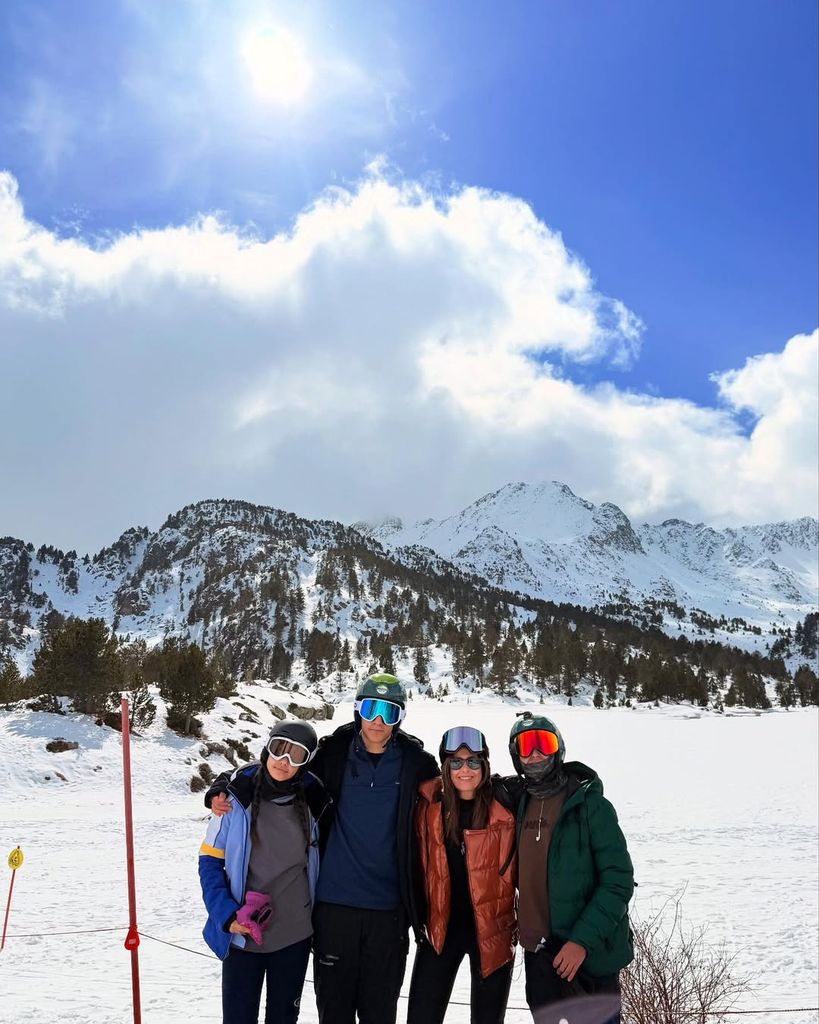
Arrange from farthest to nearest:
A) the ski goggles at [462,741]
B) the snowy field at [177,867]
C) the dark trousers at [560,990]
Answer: the snowy field at [177,867], the ski goggles at [462,741], the dark trousers at [560,990]

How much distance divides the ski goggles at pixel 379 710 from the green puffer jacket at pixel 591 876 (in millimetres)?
1274

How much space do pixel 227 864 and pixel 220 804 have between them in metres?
0.41

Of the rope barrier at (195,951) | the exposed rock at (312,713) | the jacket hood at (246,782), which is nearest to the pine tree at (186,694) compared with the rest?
the exposed rock at (312,713)

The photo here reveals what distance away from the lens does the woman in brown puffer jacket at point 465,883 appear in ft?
13.5

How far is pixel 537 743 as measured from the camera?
427cm

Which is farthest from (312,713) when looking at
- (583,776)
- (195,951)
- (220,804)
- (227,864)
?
(583,776)

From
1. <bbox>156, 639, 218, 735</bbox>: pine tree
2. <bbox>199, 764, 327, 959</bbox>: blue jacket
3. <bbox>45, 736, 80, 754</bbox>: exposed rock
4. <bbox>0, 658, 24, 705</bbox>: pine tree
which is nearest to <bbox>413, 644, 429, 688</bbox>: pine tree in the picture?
<bbox>156, 639, 218, 735</bbox>: pine tree

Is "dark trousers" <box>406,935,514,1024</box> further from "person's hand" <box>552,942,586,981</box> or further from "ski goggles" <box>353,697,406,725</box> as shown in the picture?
"ski goggles" <box>353,697,406,725</box>

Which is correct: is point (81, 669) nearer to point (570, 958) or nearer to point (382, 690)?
point (382, 690)

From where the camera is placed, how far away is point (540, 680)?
362 ft

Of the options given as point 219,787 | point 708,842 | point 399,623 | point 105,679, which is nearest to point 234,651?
point 399,623

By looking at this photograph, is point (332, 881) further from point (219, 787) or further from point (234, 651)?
point (234, 651)

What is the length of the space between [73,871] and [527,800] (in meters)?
14.2

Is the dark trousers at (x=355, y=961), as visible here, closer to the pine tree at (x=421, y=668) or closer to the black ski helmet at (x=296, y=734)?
the black ski helmet at (x=296, y=734)
